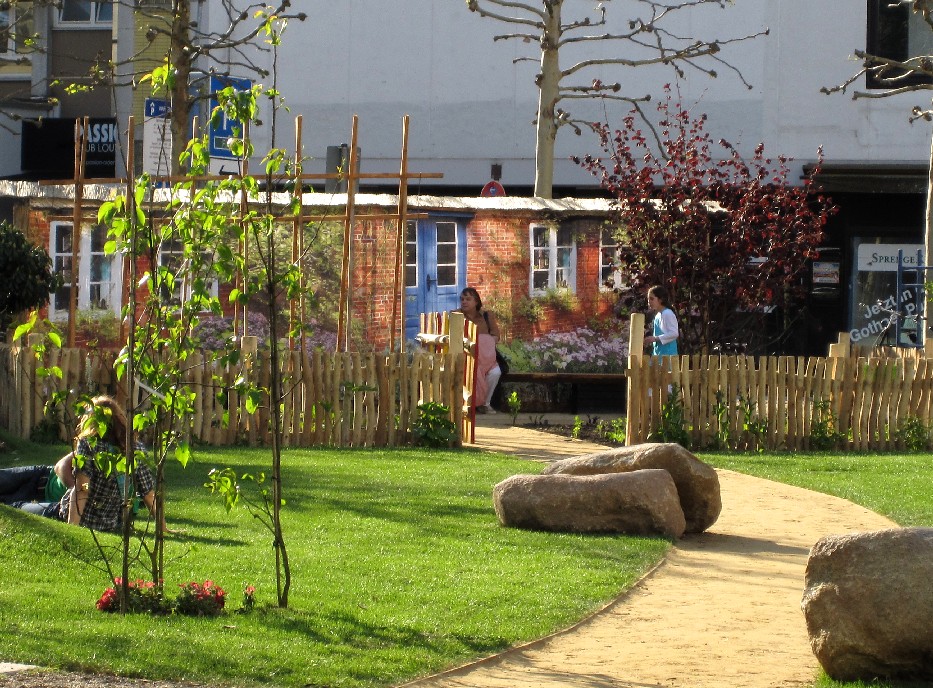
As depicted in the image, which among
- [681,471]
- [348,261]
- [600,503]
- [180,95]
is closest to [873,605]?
[600,503]

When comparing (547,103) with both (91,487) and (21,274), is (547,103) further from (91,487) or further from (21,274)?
(91,487)

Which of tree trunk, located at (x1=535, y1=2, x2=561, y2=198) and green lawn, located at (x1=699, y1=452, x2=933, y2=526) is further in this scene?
tree trunk, located at (x1=535, y1=2, x2=561, y2=198)

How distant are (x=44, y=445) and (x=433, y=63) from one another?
51.9 feet

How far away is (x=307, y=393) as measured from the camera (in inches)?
616

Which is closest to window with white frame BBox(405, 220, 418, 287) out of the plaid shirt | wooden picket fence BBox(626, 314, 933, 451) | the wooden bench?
the wooden bench

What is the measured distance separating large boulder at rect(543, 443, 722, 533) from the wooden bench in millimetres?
9373

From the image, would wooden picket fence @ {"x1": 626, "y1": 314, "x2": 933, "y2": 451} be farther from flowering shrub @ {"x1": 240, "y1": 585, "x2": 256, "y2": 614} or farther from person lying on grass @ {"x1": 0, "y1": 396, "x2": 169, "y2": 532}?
flowering shrub @ {"x1": 240, "y1": 585, "x2": 256, "y2": 614}

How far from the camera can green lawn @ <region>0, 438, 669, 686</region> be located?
683 centimetres

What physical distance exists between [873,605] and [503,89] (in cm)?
2293

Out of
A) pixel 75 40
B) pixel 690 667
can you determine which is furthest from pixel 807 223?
pixel 75 40

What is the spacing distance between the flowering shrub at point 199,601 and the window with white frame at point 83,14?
2573 centimetres

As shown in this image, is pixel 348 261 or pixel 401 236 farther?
pixel 401 236

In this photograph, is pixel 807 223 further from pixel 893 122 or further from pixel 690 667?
pixel 690 667

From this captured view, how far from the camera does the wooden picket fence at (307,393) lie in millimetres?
15227
